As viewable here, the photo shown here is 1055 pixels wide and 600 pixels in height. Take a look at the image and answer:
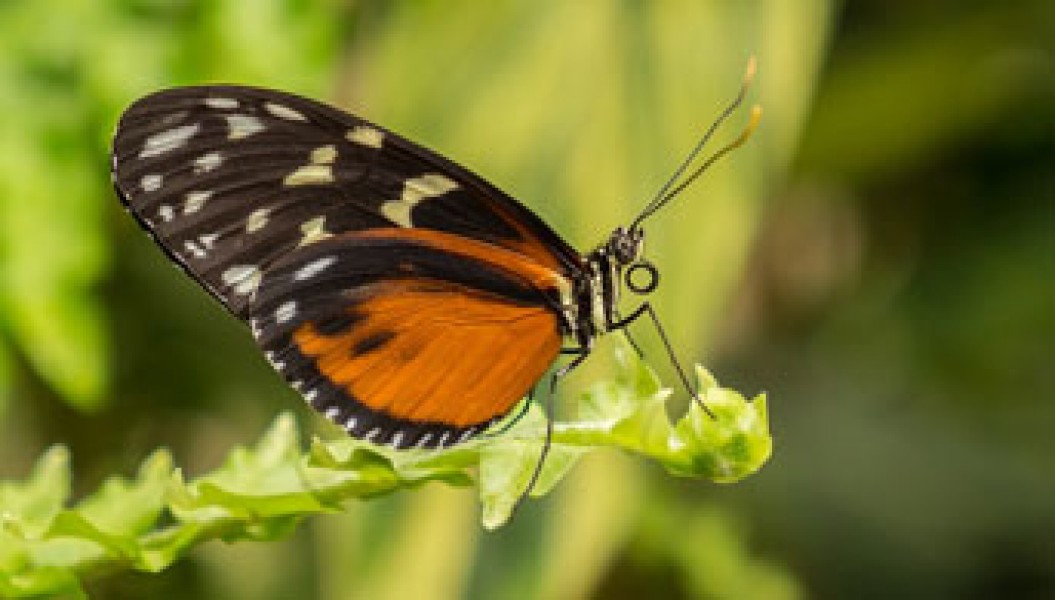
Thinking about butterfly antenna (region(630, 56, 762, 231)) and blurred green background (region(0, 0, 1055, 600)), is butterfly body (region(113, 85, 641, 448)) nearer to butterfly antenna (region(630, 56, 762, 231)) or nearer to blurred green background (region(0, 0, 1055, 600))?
butterfly antenna (region(630, 56, 762, 231))

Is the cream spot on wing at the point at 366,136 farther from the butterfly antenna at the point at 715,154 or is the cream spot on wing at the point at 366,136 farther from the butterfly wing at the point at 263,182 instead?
the butterfly antenna at the point at 715,154

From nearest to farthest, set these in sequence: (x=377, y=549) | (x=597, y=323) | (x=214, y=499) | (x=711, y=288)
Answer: (x=214, y=499)
(x=597, y=323)
(x=377, y=549)
(x=711, y=288)

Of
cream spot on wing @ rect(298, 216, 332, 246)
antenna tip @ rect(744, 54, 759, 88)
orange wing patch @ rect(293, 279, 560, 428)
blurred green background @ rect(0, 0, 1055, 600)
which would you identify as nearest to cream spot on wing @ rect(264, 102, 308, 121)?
cream spot on wing @ rect(298, 216, 332, 246)

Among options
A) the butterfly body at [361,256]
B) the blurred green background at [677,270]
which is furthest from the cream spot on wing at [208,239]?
the blurred green background at [677,270]

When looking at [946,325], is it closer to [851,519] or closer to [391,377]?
[851,519]

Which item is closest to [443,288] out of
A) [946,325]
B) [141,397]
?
[141,397]

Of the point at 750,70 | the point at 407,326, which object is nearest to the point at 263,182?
the point at 407,326

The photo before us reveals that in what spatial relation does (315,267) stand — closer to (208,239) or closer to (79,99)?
(208,239)
